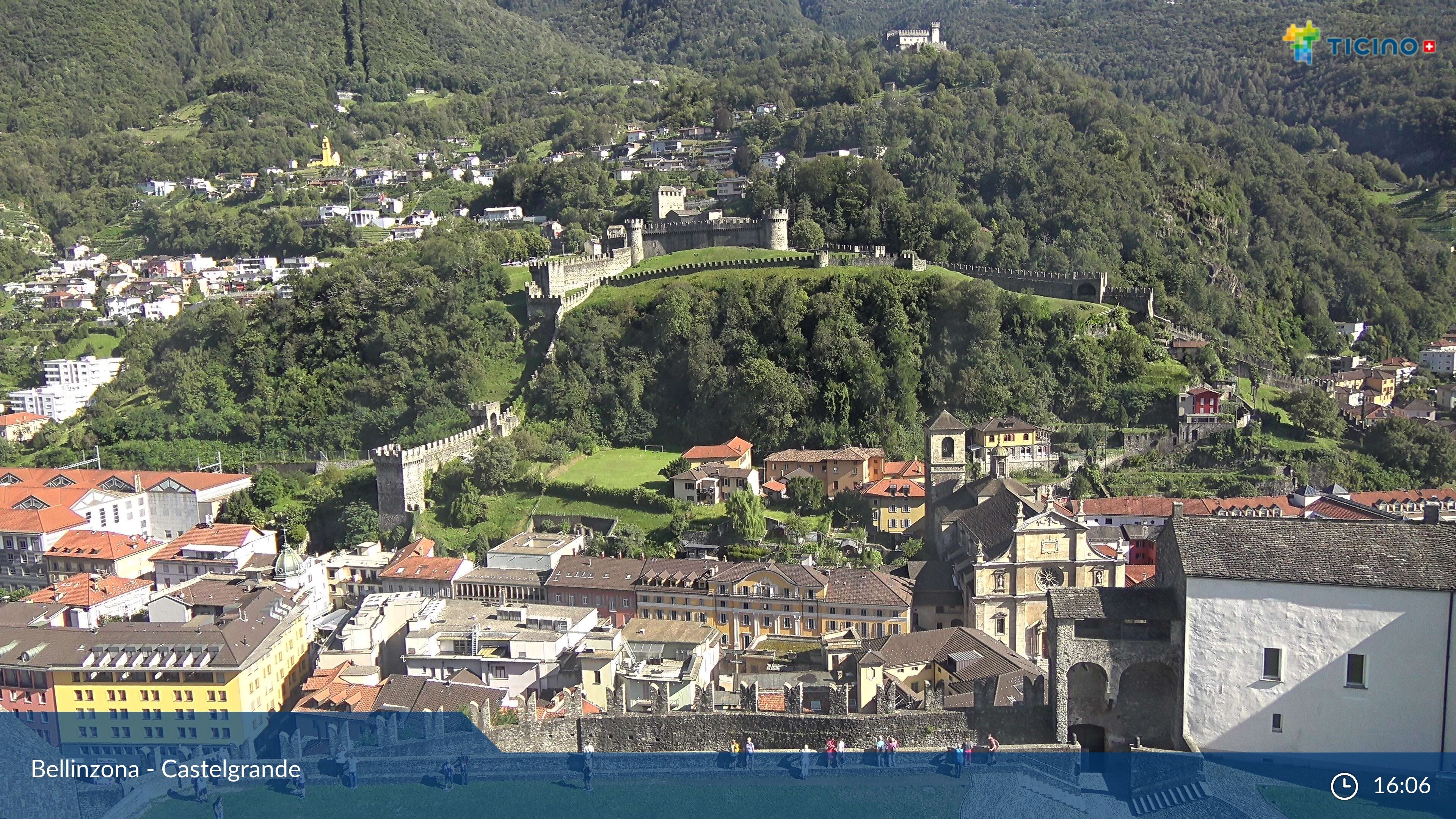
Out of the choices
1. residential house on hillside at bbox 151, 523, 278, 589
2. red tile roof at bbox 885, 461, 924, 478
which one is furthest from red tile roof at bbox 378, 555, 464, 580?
red tile roof at bbox 885, 461, 924, 478

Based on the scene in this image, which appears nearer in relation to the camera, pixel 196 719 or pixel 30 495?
pixel 196 719

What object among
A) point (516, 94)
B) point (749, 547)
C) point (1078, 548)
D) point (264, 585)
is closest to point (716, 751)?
point (1078, 548)

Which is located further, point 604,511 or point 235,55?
point 235,55

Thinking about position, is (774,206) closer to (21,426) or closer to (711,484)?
(711,484)

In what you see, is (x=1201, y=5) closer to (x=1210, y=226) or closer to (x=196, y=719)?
(x=1210, y=226)

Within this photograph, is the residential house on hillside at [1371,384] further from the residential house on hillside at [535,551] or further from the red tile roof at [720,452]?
the residential house on hillside at [535,551]

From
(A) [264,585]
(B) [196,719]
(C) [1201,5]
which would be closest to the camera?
(B) [196,719]
